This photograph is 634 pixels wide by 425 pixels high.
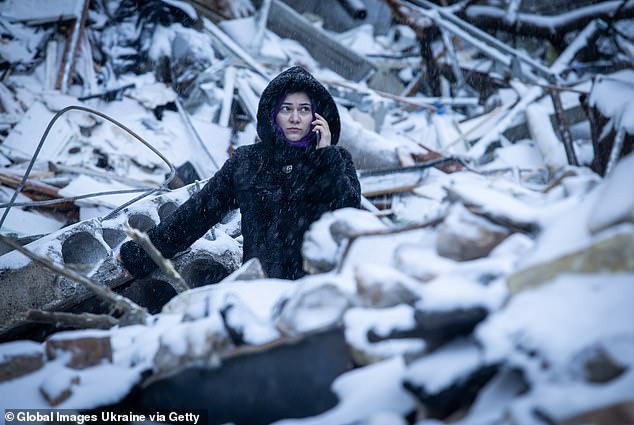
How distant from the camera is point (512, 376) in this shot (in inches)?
33.5

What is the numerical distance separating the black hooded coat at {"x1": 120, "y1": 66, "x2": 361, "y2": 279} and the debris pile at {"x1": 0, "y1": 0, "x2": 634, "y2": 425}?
0.19 metres

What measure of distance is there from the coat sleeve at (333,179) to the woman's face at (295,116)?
133mm

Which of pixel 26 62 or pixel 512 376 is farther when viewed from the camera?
pixel 26 62

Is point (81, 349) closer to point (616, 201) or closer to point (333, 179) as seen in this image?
point (616, 201)

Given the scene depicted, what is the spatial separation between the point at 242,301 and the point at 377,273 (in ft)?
1.17

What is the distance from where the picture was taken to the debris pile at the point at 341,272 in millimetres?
803

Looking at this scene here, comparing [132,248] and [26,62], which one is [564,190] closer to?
[132,248]

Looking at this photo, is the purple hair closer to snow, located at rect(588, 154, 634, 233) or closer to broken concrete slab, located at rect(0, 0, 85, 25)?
snow, located at rect(588, 154, 634, 233)

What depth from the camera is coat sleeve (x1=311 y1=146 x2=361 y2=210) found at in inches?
88.1

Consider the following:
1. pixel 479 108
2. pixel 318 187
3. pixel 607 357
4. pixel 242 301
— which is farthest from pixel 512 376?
pixel 479 108

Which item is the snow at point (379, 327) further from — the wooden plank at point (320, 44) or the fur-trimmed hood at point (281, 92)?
the wooden plank at point (320, 44)

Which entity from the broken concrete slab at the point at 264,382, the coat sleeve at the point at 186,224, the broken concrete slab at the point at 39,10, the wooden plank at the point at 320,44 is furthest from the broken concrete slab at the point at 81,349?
the wooden plank at the point at 320,44

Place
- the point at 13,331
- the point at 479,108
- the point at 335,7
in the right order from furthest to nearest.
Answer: the point at 335,7
the point at 479,108
the point at 13,331

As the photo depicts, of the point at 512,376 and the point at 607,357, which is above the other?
the point at 607,357
